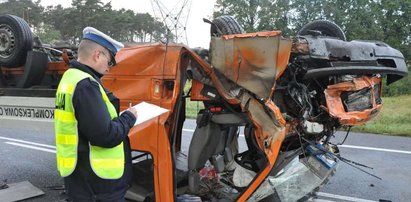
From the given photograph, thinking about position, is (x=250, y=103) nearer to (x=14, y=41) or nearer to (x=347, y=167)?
(x=14, y=41)

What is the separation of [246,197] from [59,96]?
5.53 ft

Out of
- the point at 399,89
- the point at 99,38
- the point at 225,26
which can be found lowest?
the point at 399,89

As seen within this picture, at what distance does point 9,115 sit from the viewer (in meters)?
4.56

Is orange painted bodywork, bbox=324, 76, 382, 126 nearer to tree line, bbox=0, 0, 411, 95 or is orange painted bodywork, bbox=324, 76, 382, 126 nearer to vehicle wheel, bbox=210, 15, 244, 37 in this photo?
vehicle wheel, bbox=210, 15, 244, 37

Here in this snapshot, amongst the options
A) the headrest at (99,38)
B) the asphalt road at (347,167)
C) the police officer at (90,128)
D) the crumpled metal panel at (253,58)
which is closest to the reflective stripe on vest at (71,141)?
the police officer at (90,128)

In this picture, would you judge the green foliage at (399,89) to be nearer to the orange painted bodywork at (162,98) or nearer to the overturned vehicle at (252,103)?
the overturned vehicle at (252,103)

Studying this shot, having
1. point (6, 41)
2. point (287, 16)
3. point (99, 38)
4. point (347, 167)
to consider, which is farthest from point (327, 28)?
point (287, 16)

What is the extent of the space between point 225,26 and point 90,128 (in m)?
2.11

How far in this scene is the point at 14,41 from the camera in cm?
436

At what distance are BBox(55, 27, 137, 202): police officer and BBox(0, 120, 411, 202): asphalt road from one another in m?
2.45

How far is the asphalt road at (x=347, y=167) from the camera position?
15.2 feet

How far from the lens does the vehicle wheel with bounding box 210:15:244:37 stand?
12.4ft

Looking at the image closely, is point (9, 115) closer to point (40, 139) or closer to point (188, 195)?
point (188, 195)

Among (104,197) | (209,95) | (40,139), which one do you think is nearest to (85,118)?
(104,197)
